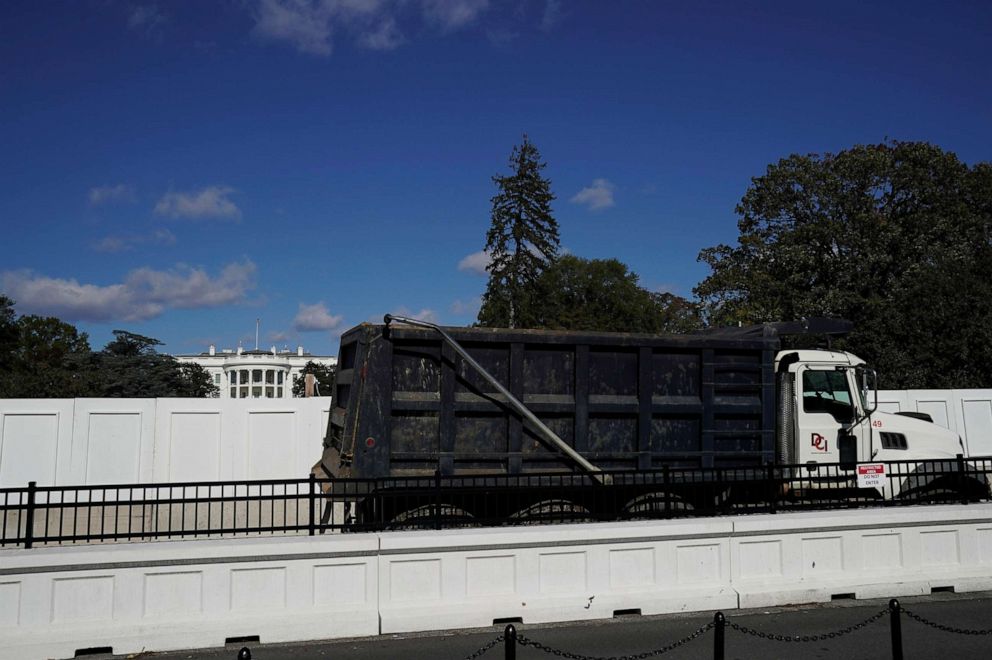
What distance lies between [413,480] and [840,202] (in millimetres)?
32621

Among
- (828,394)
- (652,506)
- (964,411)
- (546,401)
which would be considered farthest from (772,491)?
(964,411)

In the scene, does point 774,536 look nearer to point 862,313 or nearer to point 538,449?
point 538,449

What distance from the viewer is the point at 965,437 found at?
1819 centimetres

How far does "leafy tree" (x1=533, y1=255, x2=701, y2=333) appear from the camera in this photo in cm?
4584

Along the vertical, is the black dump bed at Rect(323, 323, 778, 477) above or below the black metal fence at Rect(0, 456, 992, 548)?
above

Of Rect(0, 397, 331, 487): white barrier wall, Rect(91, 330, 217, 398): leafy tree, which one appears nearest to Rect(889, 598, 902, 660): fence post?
Rect(0, 397, 331, 487): white barrier wall

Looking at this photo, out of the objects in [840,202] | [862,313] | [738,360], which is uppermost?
[840,202]

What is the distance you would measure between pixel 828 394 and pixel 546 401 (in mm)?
4253

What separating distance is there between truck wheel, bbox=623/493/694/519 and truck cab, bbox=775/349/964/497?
5.83 feet

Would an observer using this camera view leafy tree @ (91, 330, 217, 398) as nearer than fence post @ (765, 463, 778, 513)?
No

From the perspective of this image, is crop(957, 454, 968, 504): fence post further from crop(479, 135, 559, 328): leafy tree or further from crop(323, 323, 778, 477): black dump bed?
crop(479, 135, 559, 328): leafy tree

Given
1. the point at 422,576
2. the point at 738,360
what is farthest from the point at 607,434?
the point at 422,576

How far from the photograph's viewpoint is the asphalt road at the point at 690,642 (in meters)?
6.69

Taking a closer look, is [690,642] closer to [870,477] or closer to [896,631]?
[896,631]
